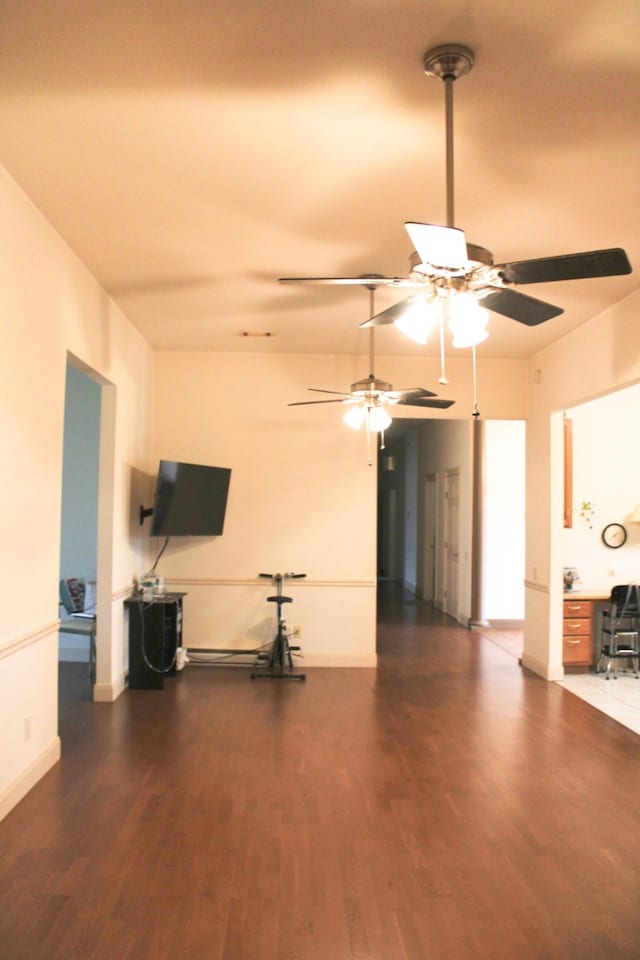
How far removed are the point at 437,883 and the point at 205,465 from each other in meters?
4.57

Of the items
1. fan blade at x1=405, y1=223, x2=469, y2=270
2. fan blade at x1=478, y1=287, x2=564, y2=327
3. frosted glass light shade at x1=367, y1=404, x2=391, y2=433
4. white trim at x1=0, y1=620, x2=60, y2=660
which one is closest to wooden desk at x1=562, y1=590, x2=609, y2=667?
frosted glass light shade at x1=367, y1=404, x2=391, y2=433

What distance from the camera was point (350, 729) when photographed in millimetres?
4844

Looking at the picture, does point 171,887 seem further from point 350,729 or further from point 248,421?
point 248,421

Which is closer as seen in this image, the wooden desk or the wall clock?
the wooden desk

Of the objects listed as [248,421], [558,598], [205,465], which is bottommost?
[558,598]

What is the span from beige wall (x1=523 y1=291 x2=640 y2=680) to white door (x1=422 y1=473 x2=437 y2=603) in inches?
174

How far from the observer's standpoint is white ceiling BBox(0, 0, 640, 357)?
7.22ft

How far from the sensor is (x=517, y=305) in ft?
9.00

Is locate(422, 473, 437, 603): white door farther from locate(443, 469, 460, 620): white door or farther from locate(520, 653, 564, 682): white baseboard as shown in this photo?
locate(520, 653, 564, 682): white baseboard

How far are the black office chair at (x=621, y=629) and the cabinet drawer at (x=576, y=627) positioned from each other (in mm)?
186

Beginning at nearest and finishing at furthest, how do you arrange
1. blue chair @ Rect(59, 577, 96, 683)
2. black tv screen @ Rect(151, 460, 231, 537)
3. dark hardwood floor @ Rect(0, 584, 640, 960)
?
dark hardwood floor @ Rect(0, 584, 640, 960)
blue chair @ Rect(59, 577, 96, 683)
black tv screen @ Rect(151, 460, 231, 537)

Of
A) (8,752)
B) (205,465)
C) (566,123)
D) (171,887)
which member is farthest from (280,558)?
(566,123)

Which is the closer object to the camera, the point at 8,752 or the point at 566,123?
the point at 566,123

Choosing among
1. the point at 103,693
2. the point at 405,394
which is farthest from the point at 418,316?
the point at 103,693
